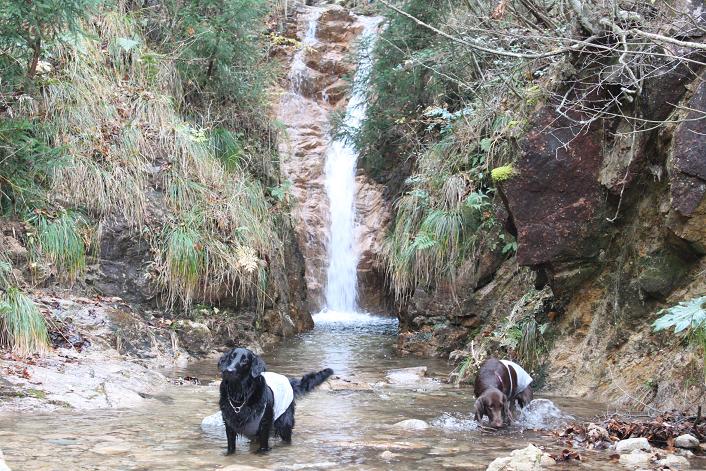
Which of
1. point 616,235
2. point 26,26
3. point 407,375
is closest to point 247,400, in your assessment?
point 407,375

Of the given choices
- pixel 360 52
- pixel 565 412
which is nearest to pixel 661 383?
pixel 565 412

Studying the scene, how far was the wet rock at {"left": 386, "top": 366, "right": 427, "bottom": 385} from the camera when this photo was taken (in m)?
7.45

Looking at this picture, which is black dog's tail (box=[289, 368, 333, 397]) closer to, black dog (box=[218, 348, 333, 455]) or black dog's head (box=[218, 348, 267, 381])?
black dog (box=[218, 348, 333, 455])

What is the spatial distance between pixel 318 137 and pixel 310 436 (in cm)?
1198

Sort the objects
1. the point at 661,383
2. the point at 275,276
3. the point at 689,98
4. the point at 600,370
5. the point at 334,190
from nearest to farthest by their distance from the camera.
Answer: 1. the point at 661,383
2. the point at 689,98
3. the point at 600,370
4. the point at 275,276
5. the point at 334,190

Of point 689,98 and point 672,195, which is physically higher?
point 689,98

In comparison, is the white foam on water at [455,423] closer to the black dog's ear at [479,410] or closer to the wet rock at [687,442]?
the black dog's ear at [479,410]

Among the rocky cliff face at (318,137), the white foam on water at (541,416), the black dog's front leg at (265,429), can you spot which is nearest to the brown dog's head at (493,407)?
the white foam on water at (541,416)

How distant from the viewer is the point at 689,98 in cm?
587

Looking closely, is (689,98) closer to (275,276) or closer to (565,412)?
(565,412)

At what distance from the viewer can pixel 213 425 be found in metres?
5.12

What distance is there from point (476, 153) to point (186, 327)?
4.67 meters

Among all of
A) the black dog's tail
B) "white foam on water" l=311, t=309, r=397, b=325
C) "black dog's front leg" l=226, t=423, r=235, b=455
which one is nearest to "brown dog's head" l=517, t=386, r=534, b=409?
the black dog's tail

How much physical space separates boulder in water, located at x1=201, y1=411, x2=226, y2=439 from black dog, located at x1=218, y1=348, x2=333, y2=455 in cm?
56
